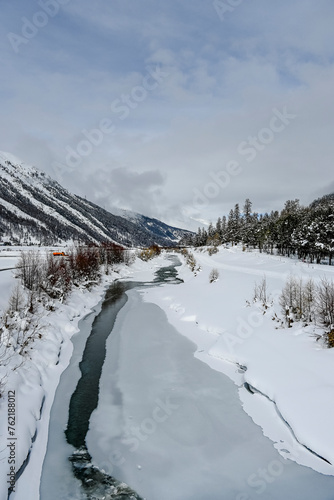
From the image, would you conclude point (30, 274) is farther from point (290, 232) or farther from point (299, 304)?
point (290, 232)

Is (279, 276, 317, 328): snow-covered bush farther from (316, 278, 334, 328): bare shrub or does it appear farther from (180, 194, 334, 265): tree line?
(180, 194, 334, 265): tree line

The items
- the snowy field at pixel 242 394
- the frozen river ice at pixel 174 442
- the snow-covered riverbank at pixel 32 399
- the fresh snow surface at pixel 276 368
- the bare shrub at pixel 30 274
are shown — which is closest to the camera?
the frozen river ice at pixel 174 442

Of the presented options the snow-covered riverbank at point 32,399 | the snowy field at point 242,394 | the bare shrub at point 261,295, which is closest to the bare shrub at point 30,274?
the snowy field at point 242,394

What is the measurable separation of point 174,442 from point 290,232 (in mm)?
63488

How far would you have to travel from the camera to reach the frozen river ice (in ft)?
20.3

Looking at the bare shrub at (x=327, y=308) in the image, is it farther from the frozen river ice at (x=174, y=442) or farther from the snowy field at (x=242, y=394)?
the frozen river ice at (x=174, y=442)

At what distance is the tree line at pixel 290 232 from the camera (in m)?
46.1

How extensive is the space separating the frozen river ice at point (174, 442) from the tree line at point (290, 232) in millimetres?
42496

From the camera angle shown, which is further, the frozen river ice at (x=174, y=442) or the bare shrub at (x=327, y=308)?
the bare shrub at (x=327, y=308)

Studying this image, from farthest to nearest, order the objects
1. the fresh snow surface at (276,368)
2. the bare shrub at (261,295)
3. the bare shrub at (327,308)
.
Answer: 1. the bare shrub at (261,295)
2. the bare shrub at (327,308)
3. the fresh snow surface at (276,368)

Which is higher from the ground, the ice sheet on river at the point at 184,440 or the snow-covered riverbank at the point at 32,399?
the snow-covered riverbank at the point at 32,399

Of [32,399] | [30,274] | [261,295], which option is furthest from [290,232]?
[32,399]

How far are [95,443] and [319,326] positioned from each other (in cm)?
1018

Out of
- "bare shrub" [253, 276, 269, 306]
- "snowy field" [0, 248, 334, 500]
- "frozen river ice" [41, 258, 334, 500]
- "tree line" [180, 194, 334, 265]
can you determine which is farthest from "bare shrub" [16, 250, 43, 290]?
"tree line" [180, 194, 334, 265]
